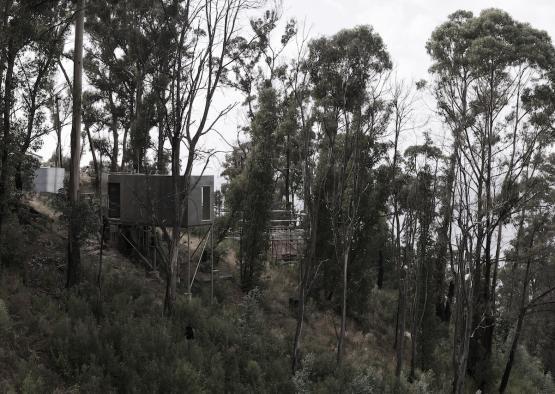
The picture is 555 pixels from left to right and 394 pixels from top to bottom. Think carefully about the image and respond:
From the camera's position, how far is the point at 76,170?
16.0 meters

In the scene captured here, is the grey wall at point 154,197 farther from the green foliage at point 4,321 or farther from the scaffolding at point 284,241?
the scaffolding at point 284,241

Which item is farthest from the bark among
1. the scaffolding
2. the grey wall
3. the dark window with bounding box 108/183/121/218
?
the scaffolding

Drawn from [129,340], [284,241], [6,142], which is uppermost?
[6,142]

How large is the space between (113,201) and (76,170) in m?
3.72

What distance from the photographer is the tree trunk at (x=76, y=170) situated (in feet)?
49.5

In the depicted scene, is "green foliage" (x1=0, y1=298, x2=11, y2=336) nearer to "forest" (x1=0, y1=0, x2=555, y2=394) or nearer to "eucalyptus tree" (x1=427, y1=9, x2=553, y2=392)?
"forest" (x1=0, y1=0, x2=555, y2=394)

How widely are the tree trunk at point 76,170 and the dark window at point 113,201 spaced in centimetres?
334

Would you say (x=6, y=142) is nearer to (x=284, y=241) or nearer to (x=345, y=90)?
(x=345, y=90)

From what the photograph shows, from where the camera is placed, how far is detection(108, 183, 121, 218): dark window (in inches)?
762

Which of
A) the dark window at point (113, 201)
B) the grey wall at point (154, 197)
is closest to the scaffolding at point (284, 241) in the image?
the grey wall at point (154, 197)

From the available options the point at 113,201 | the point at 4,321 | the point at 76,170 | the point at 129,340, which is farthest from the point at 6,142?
the point at 129,340

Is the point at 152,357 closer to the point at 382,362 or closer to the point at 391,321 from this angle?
the point at 382,362

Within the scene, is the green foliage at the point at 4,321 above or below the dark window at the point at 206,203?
below

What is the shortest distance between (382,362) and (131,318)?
12133 millimetres
